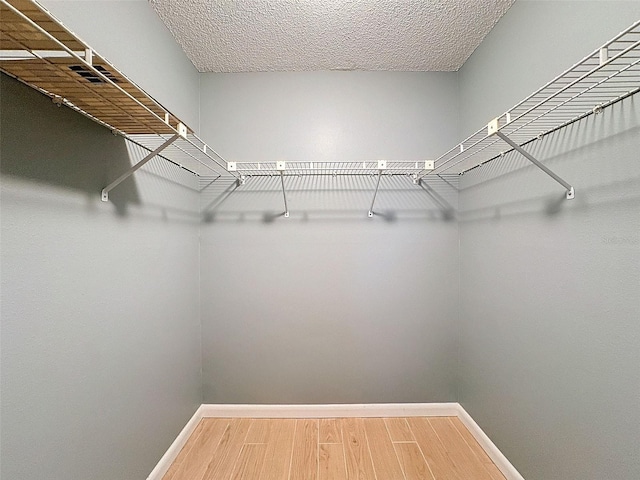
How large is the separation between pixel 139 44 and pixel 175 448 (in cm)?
200

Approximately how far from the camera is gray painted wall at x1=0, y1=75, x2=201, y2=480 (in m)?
0.83

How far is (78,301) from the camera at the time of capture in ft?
3.43

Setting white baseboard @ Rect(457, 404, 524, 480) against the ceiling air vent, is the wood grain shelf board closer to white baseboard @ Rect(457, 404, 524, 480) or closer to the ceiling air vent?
the ceiling air vent

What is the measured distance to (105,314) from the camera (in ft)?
3.85

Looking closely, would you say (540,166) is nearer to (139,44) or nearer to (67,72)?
(67,72)

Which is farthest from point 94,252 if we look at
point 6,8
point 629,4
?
point 629,4

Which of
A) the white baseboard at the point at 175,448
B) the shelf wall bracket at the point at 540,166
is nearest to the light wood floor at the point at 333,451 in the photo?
the white baseboard at the point at 175,448

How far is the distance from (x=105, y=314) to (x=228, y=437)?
46.5 inches

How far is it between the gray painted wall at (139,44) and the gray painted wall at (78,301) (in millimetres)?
297

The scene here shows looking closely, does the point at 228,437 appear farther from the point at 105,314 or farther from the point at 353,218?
the point at 353,218

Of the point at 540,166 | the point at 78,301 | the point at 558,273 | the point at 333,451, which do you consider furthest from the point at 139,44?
the point at 333,451

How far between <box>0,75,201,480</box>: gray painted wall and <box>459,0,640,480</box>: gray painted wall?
1.70m

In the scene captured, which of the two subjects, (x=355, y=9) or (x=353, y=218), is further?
(x=353, y=218)

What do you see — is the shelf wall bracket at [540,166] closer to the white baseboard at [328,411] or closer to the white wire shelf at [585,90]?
the white wire shelf at [585,90]
